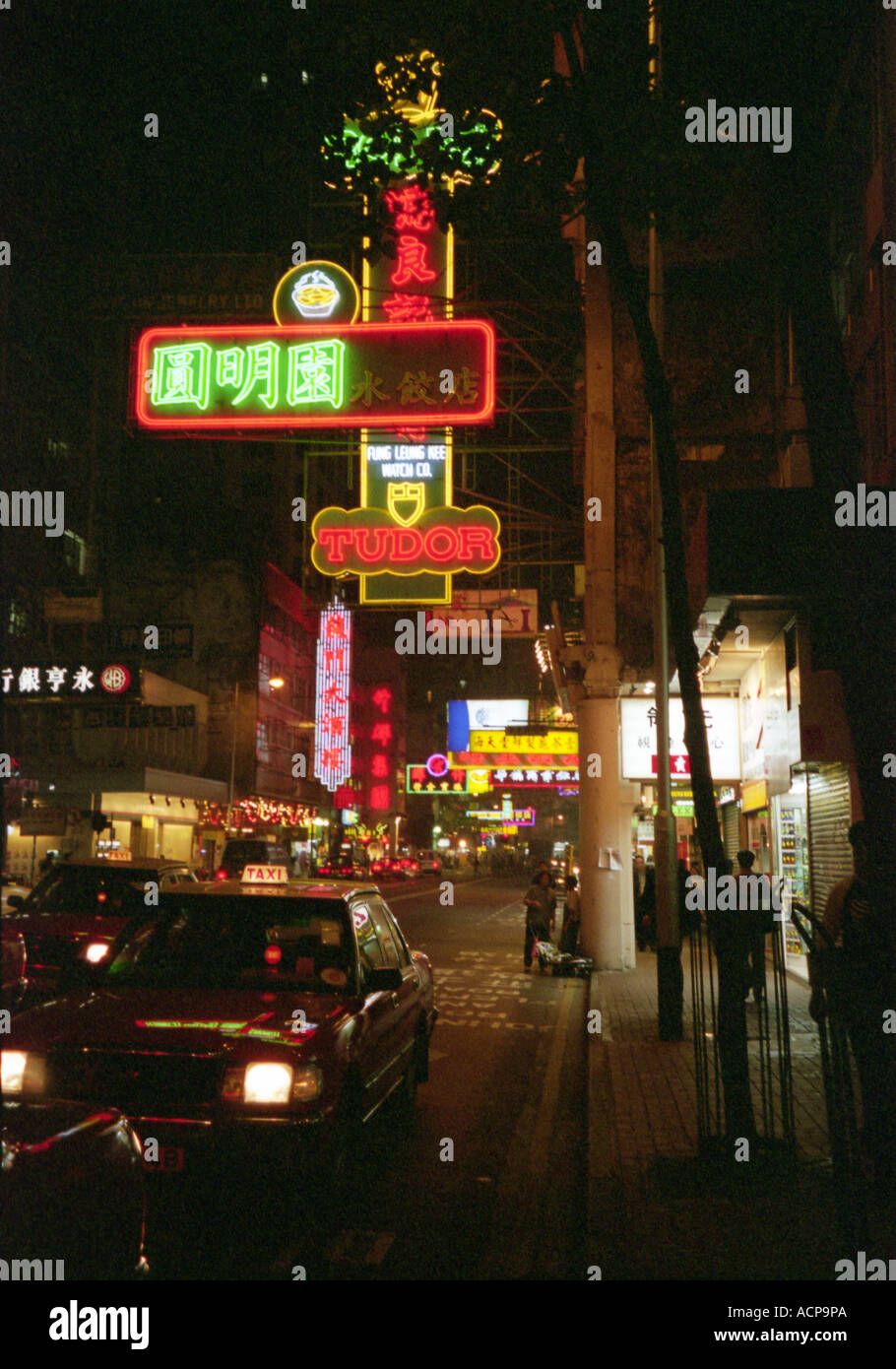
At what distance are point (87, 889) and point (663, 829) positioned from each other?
652 centimetres

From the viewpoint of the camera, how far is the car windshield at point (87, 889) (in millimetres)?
11930

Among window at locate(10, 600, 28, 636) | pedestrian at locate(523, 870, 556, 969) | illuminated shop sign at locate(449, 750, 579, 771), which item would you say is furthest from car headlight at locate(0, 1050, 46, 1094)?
window at locate(10, 600, 28, 636)

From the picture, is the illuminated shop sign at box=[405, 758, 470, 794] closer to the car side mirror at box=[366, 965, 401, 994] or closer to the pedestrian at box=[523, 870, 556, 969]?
the pedestrian at box=[523, 870, 556, 969]

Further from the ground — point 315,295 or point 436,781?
point 315,295

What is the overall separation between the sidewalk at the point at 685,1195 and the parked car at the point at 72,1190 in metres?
2.43

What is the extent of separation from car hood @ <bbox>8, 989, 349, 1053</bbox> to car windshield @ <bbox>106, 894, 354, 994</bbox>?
172mm

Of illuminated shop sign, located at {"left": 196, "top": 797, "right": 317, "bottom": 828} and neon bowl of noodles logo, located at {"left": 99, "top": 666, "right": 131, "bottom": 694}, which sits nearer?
neon bowl of noodles logo, located at {"left": 99, "top": 666, "right": 131, "bottom": 694}

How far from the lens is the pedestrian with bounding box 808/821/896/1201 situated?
4.67 metres

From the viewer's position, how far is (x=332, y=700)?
75.2m

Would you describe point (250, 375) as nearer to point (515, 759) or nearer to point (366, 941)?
point (366, 941)

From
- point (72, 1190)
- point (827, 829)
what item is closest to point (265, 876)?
point (72, 1190)

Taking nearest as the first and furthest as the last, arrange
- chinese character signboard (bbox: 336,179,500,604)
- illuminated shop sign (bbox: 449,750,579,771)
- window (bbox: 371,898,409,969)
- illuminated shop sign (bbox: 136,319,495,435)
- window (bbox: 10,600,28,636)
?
window (bbox: 371,898,409,969) < illuminated shop sign (bbox: 136,319,495,435) < chinese character signboard (bbox: 336,179,500,604) < window (bbox: 10,600,28,636) < illuminated shop sign (bbox: 449,750,579,771)

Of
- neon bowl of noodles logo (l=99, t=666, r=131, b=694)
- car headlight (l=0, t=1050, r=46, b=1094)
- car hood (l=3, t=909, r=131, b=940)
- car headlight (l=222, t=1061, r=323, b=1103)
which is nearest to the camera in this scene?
car headlight (l=222, t=1061, r=323, b=1103)

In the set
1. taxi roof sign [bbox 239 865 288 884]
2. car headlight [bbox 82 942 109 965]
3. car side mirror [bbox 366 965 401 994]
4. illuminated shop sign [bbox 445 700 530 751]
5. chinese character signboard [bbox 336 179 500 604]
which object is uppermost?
chinese character signboard [bbox 336 179 500 604]
